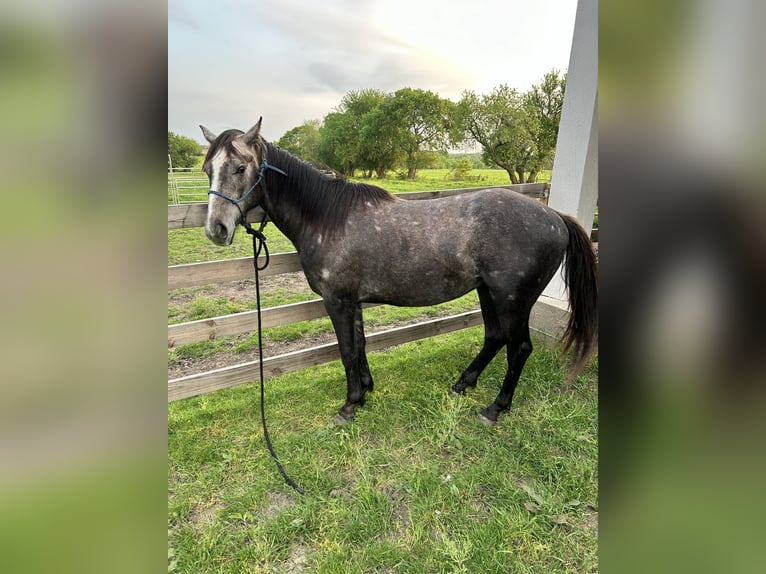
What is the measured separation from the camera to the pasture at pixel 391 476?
181 cm

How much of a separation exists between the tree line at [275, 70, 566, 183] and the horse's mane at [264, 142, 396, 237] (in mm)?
10321

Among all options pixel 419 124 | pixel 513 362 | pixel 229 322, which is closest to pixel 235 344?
pixel 229 322

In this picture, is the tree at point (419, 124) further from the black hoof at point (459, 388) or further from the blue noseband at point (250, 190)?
the blue noseband at point (250, 190)

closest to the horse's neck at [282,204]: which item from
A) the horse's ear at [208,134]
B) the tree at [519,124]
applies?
the horse's ear at [208,134]

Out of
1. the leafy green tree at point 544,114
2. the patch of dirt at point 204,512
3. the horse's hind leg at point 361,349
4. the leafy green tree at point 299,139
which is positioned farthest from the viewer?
the leafy green tree at point 544,114

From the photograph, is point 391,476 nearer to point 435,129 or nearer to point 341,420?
point 341,420

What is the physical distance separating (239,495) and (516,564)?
1.45 meters

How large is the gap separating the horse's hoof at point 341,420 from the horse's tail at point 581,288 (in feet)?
5.32

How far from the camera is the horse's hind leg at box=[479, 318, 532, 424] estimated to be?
267cm
